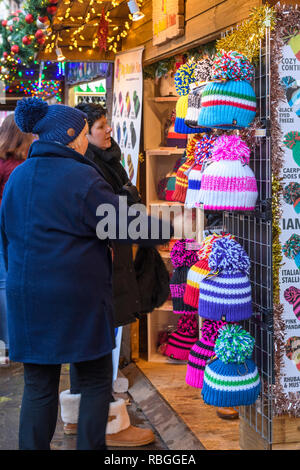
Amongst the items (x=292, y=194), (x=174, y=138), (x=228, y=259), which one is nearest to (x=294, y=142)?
(x=292, y=194)

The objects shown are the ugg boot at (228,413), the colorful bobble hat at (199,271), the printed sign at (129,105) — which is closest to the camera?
the colorful bobble hat at (199,271)

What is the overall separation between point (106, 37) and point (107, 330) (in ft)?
10.2

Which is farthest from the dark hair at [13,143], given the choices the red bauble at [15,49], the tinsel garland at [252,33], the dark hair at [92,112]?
the red bauble at [15,49]

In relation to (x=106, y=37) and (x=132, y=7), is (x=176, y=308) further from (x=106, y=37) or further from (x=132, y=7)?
(x=106, y=37)

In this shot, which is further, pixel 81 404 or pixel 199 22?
pixel 199 22

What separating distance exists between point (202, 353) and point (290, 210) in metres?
0.88

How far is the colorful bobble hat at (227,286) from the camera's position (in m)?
2.88

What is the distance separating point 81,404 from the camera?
2.50m

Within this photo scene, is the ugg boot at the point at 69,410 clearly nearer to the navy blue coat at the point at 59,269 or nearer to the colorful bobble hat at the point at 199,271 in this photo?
the colorful bobble hat at the point at 199,271

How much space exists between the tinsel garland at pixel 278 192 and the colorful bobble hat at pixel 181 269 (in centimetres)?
118

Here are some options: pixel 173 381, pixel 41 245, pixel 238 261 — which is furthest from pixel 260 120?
pixel 173 381

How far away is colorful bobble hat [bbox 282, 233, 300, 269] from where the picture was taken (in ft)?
9.64

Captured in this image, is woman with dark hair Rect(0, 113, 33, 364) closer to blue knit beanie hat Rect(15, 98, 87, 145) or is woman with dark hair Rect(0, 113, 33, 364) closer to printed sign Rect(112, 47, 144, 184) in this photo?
printed sign Rect(112, 47, 144, 184)

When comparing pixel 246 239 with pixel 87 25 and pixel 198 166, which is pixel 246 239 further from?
pixel 87 25
